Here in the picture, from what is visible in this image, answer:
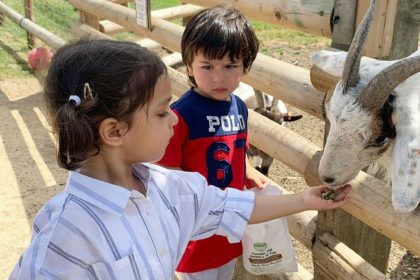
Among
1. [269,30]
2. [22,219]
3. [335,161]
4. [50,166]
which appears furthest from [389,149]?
[269,30]

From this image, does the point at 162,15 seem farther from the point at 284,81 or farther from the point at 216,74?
the point at 216,74

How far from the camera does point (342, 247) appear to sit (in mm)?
2531

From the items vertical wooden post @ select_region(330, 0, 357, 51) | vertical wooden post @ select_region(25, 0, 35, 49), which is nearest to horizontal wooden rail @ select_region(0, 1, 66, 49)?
vertical wooden post @ select_region(25, 0, 35, 49)

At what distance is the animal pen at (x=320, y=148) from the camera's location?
6.81 ft

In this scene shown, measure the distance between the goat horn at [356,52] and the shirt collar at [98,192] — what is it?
2.84ft

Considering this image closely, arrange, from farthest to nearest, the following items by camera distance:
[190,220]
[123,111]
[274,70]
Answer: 1. [274,70]
2. [190,220]
3. [123,111]

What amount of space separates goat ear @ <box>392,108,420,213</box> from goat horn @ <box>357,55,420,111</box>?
0.14m

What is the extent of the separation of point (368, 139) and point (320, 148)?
110cm

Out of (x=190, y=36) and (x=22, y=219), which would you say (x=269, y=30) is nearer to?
(x=22, y=219)

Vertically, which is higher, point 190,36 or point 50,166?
point 190,36

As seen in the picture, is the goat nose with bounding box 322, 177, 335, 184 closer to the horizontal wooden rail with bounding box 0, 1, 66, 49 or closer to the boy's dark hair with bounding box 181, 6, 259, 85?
the boy's dark hair with bounding box 181, 6, 259, 85

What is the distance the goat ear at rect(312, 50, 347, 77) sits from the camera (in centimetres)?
206

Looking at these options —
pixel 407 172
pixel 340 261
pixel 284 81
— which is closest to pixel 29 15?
pixel 284 81

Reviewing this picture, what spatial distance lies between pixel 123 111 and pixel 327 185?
83cm
